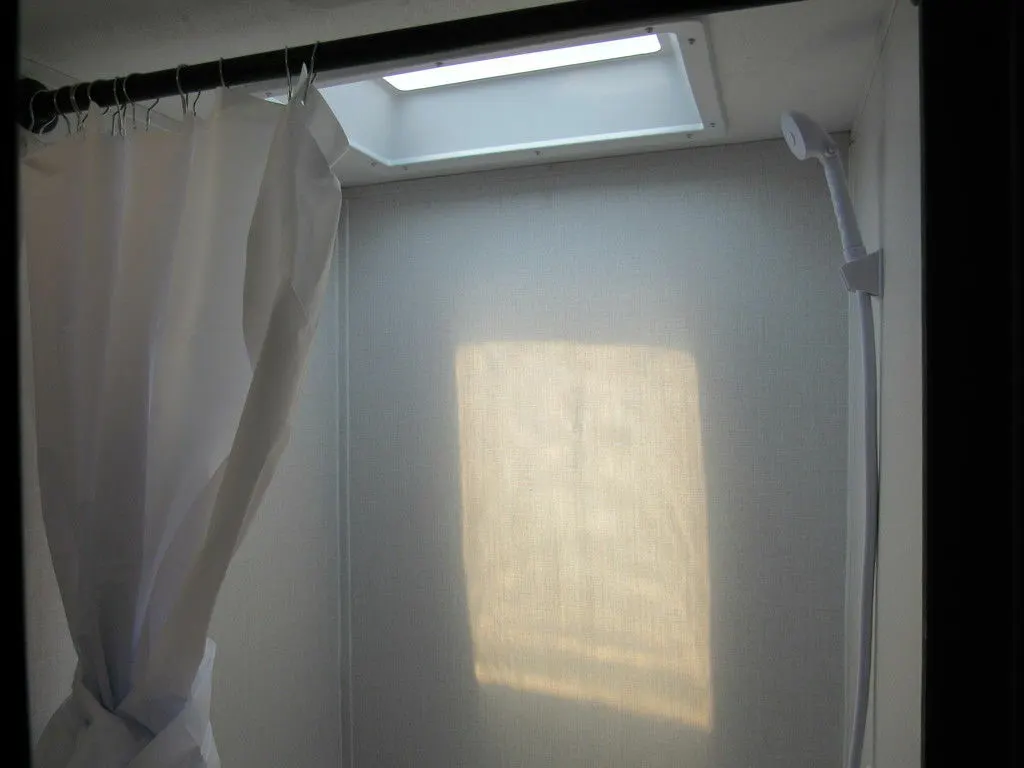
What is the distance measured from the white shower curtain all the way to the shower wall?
0.67m

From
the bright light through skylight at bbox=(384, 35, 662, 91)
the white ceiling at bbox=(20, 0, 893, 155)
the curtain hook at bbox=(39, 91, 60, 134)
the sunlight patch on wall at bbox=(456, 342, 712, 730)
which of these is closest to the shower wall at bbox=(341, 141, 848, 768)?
the sunlight patch on wall at bbox=(456, 342, 712, 730)

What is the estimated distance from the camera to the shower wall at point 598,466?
4.25 ft

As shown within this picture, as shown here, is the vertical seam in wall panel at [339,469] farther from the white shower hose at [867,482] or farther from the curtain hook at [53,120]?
the white shower hose at [867,482]

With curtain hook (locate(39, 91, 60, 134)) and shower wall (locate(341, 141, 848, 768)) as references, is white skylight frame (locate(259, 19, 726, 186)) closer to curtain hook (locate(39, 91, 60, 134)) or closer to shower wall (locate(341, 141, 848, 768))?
shower wall (locate(341, 141, 848, 768))

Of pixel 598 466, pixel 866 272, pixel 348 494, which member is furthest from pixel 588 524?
pixel 866 272

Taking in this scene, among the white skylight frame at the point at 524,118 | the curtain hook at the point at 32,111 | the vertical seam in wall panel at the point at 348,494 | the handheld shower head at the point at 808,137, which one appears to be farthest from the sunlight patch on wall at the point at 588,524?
the curtain hook at the point at 32,111

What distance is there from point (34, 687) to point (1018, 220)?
1.22m

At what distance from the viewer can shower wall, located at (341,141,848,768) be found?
1.29 metres

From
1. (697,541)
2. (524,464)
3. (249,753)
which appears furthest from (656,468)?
(249,753)

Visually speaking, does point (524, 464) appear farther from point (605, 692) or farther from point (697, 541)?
point (605, 692)

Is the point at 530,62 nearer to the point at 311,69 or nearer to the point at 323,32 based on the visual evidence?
the point at 323,32

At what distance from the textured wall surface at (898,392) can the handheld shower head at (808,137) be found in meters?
0.06

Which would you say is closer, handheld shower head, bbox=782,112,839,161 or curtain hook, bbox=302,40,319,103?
curtain hook, bbox=302,40,319,103

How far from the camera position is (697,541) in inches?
52.7
